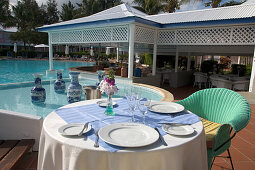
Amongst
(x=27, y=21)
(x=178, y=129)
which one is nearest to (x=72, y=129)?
(x=178, y=129)

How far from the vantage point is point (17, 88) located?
6.19 metres

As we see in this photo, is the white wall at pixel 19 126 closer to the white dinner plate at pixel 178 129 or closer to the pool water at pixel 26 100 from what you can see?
the pool water at pixel 26 100

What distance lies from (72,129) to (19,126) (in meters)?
1.64

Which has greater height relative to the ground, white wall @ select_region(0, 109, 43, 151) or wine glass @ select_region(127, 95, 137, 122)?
wine glass @ select_region(127, 95, 137, 122)

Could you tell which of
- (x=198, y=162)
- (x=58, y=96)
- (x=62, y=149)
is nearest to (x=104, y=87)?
(x=62, y=149)

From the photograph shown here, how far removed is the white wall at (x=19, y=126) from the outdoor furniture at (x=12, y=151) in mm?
93

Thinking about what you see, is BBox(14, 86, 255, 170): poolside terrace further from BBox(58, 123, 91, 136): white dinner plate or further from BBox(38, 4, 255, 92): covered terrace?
BBox(38, 4, 255, 92): covered terrace

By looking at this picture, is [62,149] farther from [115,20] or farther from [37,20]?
[37,20]

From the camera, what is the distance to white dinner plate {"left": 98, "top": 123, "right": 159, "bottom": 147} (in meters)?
1.19

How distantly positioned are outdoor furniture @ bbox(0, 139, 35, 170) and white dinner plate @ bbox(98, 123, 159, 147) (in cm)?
132

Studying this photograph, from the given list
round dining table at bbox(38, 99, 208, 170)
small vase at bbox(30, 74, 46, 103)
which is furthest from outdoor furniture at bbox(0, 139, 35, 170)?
small vase at bbox(30, 74, 46, 103)

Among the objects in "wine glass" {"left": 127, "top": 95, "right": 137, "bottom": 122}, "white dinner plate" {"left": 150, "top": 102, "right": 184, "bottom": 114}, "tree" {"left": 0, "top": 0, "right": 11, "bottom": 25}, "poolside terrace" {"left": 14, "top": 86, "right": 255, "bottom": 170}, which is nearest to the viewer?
"wine glass" {"left": 127, "top": 95, "right": 137, "bottom": 122}

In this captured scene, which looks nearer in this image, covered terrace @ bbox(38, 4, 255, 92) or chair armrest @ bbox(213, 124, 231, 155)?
chair armrest @ bbox(213, 124, 231, 155)

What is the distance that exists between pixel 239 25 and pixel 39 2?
38.7 meters
